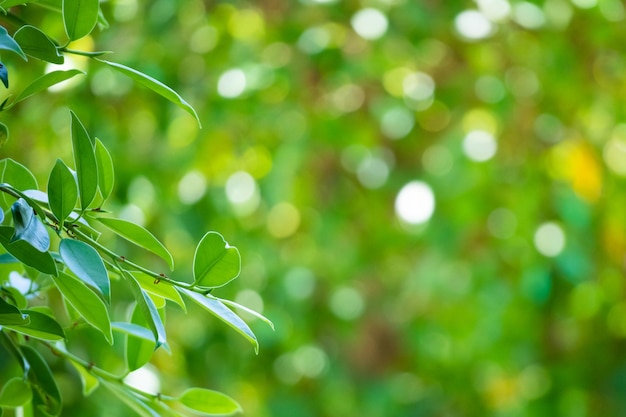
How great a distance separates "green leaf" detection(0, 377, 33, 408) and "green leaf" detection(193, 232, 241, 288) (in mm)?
87

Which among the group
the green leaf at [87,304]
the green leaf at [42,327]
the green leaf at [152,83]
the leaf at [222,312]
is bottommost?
the green leaf at [42,327]

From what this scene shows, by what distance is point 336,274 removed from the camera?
52.9 inches

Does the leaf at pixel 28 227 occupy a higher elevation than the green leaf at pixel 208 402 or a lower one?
higher

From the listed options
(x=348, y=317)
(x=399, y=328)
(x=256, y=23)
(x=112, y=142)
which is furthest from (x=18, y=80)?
(x=399, y=328)

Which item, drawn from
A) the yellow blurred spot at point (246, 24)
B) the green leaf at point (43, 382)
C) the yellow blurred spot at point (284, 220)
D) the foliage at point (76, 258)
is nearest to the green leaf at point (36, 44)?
the foliage at point (76, 258)

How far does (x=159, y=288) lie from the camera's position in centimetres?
29

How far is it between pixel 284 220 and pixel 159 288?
1.24 meters

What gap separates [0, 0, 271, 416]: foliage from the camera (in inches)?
9.8

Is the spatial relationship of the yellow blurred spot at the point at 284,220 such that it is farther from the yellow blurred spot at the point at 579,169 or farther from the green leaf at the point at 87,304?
the green leaf at the point at 87,304

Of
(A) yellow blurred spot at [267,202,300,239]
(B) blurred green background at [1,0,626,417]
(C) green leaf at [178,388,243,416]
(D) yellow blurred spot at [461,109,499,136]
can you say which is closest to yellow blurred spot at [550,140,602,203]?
(B) blurred green background at [1,0,626,417]

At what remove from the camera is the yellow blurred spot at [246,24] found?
1.29m

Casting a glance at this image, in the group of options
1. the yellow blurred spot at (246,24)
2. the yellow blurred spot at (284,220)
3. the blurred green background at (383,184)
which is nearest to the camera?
the blurred green background at (383,184)

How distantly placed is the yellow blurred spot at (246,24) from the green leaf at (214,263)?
3.37 ft

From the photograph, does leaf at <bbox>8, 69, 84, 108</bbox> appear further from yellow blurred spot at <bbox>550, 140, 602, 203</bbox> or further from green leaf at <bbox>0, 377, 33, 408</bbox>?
yellow blurred spot at <bbox>550, 140, 602, 203</bbox>
